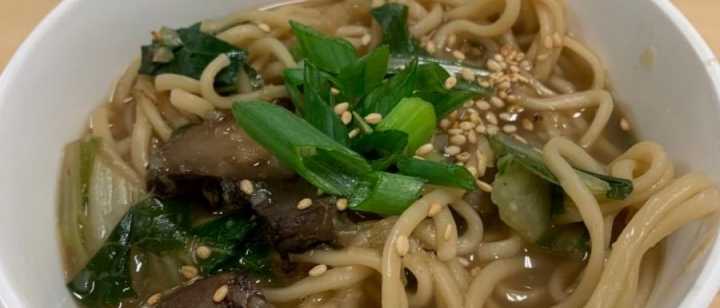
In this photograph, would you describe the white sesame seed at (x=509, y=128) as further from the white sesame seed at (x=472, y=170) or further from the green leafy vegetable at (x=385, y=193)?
the green leafy vegetable at (x=385, y=193)

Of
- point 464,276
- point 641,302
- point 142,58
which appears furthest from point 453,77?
point 142,58

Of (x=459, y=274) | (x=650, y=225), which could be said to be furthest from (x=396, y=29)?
(x=650, y=225)

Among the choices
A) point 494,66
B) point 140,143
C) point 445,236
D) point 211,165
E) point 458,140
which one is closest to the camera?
point 445,236

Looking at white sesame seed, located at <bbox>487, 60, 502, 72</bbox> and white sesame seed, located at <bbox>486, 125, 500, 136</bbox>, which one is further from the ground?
white sesame seed, located at <bbox>487, 60, 502, 72</bbox>

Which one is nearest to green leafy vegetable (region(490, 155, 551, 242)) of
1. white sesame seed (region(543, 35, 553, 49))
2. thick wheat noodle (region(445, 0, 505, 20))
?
white sesame seed (region(543, 35, 553, 49))

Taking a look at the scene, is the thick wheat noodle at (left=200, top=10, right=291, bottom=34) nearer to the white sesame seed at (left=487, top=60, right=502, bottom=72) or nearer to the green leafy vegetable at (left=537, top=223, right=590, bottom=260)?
the white sesame seed at (left=487, top=60, right=502, bottom=72)

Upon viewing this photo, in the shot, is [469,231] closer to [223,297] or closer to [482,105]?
[482,105]

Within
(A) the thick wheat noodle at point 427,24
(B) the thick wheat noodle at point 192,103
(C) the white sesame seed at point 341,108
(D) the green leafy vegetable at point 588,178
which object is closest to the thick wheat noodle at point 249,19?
(B) the thick wheat noodle at point 192,103
